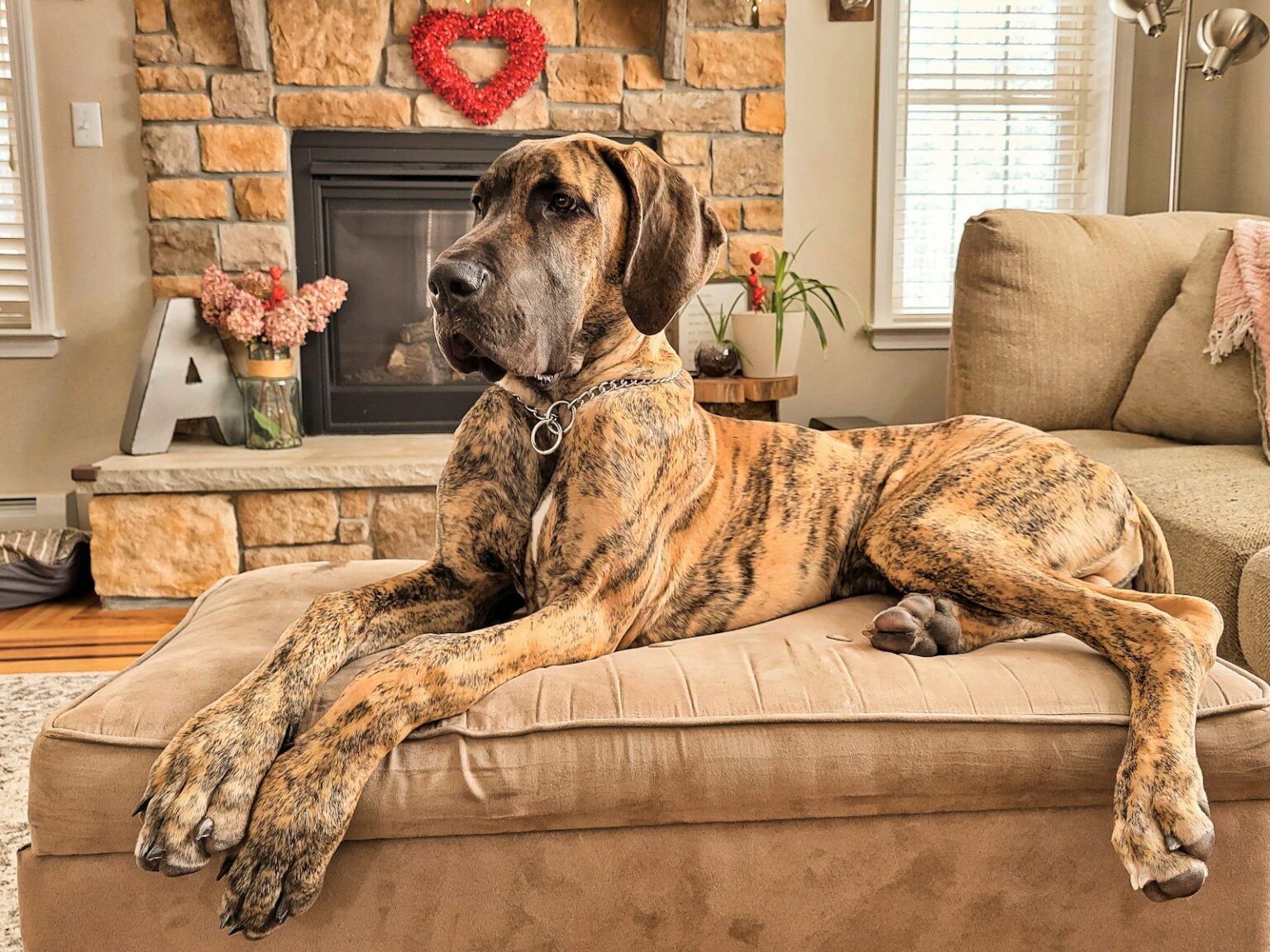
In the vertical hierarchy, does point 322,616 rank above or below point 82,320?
below

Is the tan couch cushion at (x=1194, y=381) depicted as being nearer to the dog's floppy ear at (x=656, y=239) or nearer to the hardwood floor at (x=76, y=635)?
the dog's floppy ear at (x=656, y=239)

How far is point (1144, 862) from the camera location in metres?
1.22

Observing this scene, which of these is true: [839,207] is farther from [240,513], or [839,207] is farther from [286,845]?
[286,845]

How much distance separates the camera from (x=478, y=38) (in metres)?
3.89

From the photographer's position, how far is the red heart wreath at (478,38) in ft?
12.6

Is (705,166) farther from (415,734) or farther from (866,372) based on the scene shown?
(415,734)

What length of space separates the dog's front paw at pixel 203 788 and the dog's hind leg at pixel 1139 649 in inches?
38.1

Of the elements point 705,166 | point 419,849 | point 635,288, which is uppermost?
point 705,166

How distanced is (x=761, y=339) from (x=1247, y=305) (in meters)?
1.59

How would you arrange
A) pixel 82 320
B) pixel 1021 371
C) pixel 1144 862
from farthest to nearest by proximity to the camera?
pixel 82 320 → pixel 1021 371 → pixel 1144 862

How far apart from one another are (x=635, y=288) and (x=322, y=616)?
0.65m

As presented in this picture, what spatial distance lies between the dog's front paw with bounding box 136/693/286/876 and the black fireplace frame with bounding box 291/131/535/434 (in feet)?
9.66

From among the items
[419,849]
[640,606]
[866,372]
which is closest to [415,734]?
[419,849]

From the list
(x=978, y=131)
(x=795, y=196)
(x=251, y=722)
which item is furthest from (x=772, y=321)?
(x=251, y=722)
